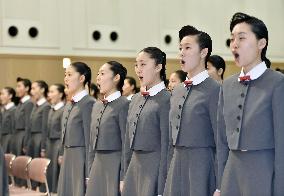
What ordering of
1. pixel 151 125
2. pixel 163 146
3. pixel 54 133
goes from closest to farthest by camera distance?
1. pixel 163 146
2. pixel 151 125
3. pixel 54 133

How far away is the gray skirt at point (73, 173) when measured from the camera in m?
6.59

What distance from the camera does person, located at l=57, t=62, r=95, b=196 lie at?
260 inches

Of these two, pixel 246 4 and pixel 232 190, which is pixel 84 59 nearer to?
pixel 246 4

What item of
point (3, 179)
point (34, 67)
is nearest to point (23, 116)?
point (34, 67)

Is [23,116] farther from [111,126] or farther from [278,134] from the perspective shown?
[278,134]

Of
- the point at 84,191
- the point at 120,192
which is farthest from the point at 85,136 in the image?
the point at 120,192

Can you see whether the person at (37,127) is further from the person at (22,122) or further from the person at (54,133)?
the person at (54,133)

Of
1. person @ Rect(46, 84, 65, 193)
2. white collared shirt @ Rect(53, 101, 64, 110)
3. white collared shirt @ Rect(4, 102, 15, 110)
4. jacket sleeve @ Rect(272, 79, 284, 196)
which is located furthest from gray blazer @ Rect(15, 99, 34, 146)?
jacket sleeve @ Rect(272, 79, 284, 196)

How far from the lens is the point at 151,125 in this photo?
17.1ft

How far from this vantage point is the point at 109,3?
14336mm

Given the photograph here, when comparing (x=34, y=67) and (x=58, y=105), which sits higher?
(x=34, y=67)

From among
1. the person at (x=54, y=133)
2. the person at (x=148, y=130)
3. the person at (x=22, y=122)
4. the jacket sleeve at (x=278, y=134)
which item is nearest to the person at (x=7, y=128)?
the person at (x=22, y=122)

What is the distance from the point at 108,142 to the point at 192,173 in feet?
4.84

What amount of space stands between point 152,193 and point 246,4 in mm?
11610
